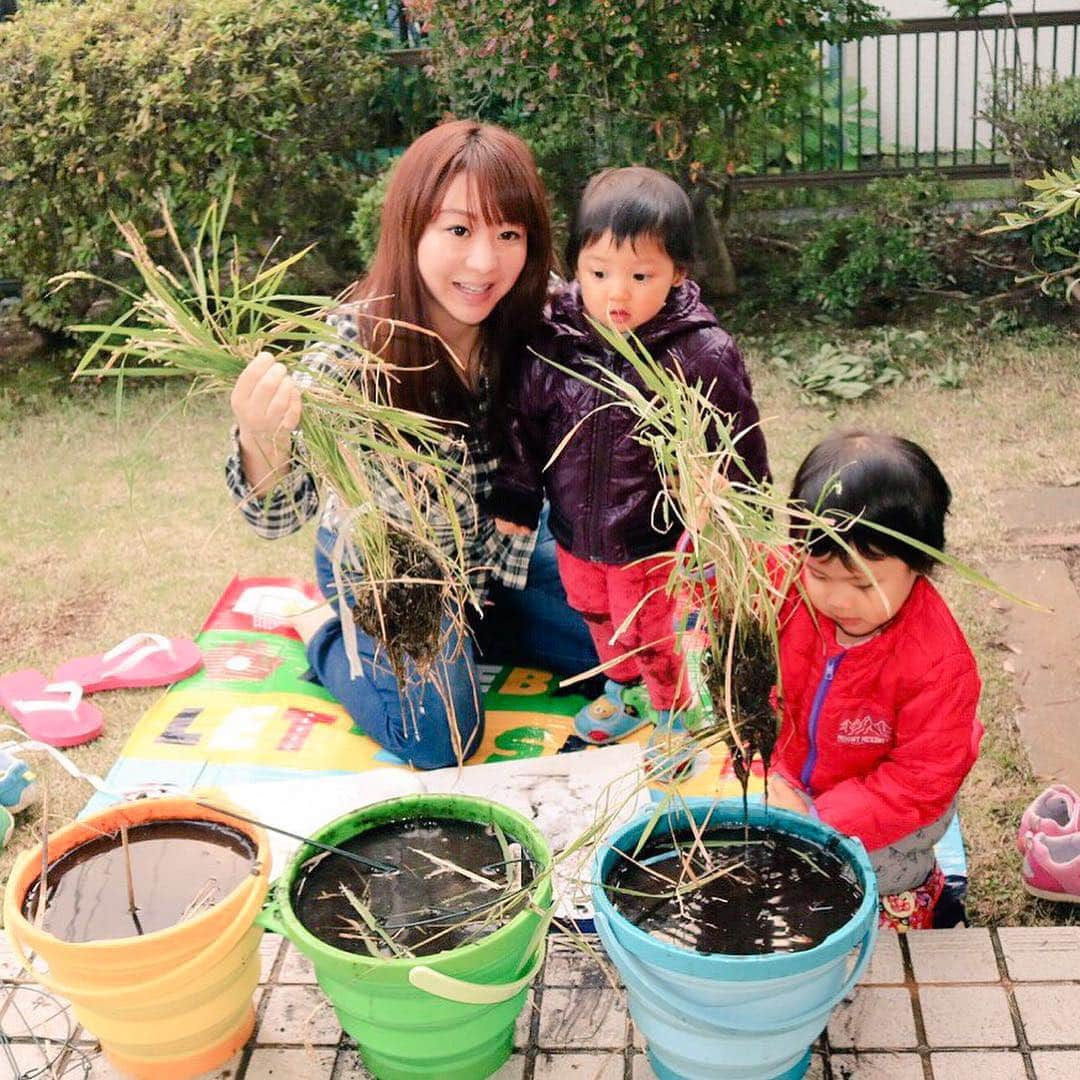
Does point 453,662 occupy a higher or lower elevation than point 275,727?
higher

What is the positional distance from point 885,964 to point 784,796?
0.32 metres

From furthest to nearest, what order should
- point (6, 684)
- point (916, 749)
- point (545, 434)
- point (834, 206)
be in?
point (834, 206) < point (6, 684) < point (545, 434) < point (916, 749)

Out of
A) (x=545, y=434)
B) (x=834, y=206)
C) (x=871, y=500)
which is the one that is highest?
(x=871, y=500)

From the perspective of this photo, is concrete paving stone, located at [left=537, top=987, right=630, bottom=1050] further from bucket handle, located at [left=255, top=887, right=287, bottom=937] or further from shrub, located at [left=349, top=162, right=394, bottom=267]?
shrub, located at [left=349, top=162, right=394, bottom=267]

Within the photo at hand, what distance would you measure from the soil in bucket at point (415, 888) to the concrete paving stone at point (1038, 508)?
2705mm

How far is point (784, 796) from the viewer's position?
234 cm

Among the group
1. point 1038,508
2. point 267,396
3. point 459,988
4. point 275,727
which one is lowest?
point 1038,508

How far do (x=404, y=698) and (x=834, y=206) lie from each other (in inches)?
214

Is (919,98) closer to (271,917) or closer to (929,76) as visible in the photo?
(929,76)

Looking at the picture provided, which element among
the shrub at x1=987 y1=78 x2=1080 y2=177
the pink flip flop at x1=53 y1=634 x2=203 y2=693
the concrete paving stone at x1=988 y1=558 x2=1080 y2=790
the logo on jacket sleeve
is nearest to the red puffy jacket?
the logo on jacket sleeve

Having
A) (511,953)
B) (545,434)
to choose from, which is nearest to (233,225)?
(545,434)

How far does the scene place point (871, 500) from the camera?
2.25 meters

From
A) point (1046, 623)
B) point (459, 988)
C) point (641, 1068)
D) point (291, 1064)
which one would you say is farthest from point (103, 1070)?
point (1046, 623)

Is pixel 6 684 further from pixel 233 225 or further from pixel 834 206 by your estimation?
pixel 834 206
